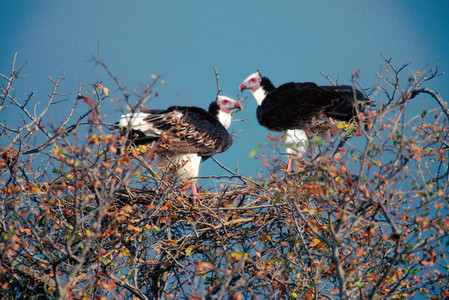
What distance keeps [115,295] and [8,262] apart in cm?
114

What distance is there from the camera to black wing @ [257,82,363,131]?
249 inches

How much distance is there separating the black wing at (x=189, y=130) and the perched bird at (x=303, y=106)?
741 millimetres

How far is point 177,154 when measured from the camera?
288 inches

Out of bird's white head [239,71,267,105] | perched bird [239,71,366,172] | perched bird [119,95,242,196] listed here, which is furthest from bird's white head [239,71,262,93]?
perched bird [119,95,242,196]

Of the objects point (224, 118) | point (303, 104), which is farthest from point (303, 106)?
point (224, 118)

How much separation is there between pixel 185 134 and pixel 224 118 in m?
1.37

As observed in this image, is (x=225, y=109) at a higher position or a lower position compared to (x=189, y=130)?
higher

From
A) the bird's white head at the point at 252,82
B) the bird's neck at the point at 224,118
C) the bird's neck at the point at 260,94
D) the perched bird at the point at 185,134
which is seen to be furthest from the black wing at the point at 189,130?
the bird's white head at the point at 252,82

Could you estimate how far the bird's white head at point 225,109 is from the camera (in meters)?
8.32

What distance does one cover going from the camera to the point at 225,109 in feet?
27.4

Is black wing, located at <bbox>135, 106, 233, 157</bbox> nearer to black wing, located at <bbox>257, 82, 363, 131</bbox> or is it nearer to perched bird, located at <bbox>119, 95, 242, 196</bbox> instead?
perched bird, located at <bbox>119, 95, 242, 196</bbox>

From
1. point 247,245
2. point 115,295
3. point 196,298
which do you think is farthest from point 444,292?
point 115,295

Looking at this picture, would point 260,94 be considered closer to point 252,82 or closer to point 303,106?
point 252,82

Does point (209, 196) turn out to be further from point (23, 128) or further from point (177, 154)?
point (23, 128)
